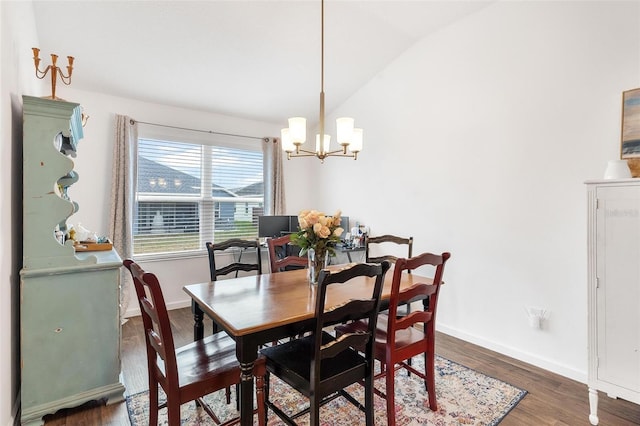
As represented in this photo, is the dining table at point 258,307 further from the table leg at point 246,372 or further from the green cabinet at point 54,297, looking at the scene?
the green cabinet at point 54,297

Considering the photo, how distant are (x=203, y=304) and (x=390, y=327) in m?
1.01

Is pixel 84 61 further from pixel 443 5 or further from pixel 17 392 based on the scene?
pixel 443 5

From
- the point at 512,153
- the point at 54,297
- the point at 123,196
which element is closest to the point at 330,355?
the point at 54,297

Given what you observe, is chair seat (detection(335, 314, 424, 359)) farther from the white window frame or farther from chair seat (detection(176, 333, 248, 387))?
the white window frame

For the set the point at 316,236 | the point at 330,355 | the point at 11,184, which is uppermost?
the point at 11,184

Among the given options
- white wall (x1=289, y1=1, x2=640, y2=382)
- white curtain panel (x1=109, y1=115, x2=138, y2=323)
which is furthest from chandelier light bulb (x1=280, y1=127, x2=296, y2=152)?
white curtain panel (x1=109, y1=115, x2=138, y2=323)

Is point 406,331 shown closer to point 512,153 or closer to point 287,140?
point 287,140

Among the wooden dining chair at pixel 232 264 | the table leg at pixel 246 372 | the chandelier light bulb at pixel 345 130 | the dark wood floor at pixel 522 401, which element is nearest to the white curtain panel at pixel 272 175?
the dark wood floor at pixel 522 401

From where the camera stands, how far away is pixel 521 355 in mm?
2766

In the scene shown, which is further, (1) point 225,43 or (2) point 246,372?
(1) point 225,43

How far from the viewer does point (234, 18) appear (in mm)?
2854

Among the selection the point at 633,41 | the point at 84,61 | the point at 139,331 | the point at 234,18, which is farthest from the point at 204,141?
the point at 633,41

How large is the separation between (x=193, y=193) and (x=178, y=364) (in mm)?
2921

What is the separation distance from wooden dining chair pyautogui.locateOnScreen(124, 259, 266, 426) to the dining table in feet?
0.43
